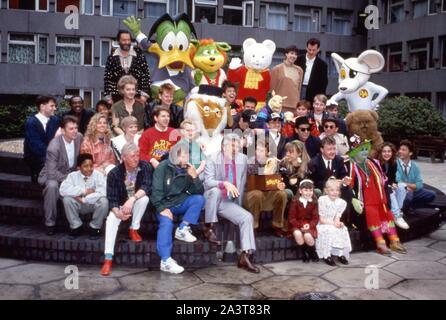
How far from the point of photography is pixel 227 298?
4.56 metres

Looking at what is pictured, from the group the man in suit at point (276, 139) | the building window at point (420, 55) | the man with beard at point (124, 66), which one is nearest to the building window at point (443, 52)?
the building window at point (420, 55)

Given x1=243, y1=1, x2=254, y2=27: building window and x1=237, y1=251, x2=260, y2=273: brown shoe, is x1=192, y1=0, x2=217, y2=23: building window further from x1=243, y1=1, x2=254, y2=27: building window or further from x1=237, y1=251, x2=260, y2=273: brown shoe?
x1=237, y1=251, x2=260, y2=273: brown shoe

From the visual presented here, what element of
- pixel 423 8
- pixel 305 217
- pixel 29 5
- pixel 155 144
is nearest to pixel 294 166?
pixel 305 217

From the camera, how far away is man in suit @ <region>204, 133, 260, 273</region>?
5484 mm

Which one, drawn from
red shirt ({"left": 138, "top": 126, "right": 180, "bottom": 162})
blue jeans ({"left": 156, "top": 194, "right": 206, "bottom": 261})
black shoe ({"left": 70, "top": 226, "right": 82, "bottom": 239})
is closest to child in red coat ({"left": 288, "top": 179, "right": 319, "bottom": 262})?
blue jeans ({"left": 156, "top": 194, "right": 206, "bottom": 261})

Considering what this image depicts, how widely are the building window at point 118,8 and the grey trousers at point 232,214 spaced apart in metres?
22.3

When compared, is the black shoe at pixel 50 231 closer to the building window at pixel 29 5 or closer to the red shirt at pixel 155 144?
the red shirt at pixel 155 144

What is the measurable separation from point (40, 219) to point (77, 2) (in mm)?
Result: 21531

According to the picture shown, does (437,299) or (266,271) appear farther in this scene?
(266,271)

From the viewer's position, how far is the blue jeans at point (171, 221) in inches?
208

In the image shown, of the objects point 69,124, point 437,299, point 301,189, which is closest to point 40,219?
point 69,124

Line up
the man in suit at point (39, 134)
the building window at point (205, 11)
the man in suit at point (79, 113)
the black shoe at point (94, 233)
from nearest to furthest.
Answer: the black shoe at point (94, 233) → the man in suit at point (39, 134) → the man in suit at point (79, 113) → the building window at point (205, 11)

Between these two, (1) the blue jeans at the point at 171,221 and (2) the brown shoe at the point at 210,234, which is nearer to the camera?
(1) the blue jeans at the point at 171,221

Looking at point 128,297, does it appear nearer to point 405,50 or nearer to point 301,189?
point 301,189
